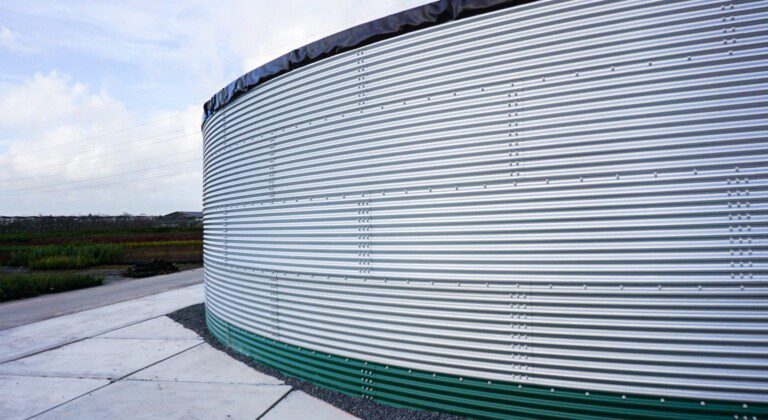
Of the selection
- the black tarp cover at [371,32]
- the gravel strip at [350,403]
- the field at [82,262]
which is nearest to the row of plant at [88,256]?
the field at [82,262]

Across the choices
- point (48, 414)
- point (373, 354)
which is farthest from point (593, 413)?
point (48, 414)

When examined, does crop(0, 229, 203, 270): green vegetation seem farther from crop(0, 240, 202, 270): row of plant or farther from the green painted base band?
the green painted base band

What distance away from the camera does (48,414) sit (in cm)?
412

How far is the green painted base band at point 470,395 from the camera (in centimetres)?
283

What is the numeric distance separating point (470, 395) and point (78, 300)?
11620mm

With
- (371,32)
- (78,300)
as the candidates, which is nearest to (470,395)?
(371,32)

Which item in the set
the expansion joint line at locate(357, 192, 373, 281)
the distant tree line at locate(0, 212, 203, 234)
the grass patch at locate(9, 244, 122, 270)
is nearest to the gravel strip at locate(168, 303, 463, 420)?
the expansion joint line at locate(357, 192, 373, 281)

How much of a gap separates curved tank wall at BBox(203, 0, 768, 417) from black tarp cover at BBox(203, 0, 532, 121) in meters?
0.08

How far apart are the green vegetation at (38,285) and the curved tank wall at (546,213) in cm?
1268

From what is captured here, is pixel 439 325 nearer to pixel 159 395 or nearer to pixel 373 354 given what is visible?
pixel 373 354

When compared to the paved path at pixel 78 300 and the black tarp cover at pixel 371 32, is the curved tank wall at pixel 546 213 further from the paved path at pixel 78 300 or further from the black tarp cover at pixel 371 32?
Answer: the paved path at pixel 78 300

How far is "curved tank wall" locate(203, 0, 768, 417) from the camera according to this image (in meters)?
2.73

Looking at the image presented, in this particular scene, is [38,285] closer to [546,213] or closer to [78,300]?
[78,300]

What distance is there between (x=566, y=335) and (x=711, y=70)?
187 centimetres
